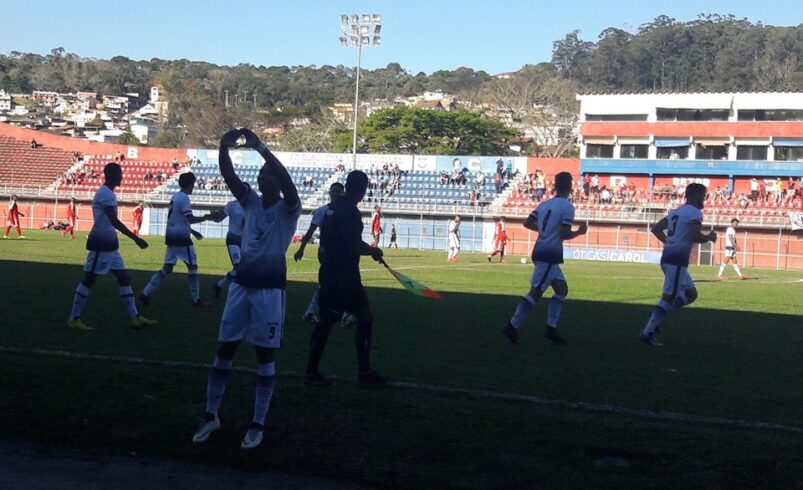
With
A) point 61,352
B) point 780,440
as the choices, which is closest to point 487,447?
point 780,440

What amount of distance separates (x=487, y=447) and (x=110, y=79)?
203243 millimetres

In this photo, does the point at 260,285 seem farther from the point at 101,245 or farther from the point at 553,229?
the point at 553,229

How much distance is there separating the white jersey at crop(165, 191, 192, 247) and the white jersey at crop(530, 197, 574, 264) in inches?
230

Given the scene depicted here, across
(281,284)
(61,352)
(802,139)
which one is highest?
(802,139)

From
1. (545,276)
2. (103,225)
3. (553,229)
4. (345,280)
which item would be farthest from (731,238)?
(345,280)

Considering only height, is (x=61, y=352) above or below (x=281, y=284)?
below

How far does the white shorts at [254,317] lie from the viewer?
7.17 m

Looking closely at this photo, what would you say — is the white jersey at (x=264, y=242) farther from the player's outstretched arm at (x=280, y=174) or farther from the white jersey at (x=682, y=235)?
the white jersey at (x=682, y=235)

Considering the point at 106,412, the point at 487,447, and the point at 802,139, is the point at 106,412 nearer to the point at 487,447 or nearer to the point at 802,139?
the point at 487,447

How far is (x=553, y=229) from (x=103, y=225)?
5.83m

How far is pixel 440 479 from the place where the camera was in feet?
21.0

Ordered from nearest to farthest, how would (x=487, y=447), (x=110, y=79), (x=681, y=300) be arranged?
(x=487, y=447) → (x=681, y=300) → (x=110, y=79)

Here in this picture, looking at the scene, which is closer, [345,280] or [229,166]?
[229,166]

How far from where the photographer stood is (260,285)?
23.6 ft
